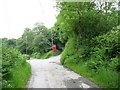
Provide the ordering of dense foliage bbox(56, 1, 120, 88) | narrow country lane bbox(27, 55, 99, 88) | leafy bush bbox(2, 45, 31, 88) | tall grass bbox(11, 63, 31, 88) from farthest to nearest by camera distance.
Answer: dense foliage bbox(56, 1, 120, 88) → narrow country lane bbox(27, 55, 99, 88) → tall grass bbox(11, 63, 31, 88) → leafy bush bbox(2, 45, 31, 88)

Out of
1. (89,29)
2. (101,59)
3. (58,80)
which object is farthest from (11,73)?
(89,29)

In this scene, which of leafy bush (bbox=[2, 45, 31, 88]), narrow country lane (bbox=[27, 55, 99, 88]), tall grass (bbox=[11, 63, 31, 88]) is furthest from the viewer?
narrow country lane (bbox=[27, 55, 99, 88])

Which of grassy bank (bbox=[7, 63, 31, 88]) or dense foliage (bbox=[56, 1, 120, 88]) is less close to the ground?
dense foliage (bbox=[56, 1, 120, 88])

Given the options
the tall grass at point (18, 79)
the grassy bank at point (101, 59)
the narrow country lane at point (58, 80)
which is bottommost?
the narrow country lane at point (58, 80)

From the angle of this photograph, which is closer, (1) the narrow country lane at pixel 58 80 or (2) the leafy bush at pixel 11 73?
(2) the leafy bush at pixel 11 73

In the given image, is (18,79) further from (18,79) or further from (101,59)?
(101,59)

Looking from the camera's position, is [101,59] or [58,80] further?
[101,59]

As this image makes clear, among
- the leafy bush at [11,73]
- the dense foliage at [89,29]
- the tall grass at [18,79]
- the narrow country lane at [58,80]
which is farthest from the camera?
the dense foliage at [89,29]

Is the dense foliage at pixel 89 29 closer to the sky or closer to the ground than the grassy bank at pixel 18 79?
closer to the sky

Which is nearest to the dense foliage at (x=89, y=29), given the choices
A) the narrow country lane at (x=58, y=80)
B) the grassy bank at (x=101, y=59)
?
the grassy bank at (x=101, y=59)

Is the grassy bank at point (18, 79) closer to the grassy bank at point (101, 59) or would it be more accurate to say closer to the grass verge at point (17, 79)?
the grass verge at point (17, 79)

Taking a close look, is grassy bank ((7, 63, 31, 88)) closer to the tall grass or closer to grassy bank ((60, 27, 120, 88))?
the tall grass

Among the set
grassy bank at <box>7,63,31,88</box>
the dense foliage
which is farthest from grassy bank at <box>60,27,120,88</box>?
grassy bank at <box>7,63,31,88</box>

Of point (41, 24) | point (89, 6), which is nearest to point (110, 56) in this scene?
point (89, 6)
